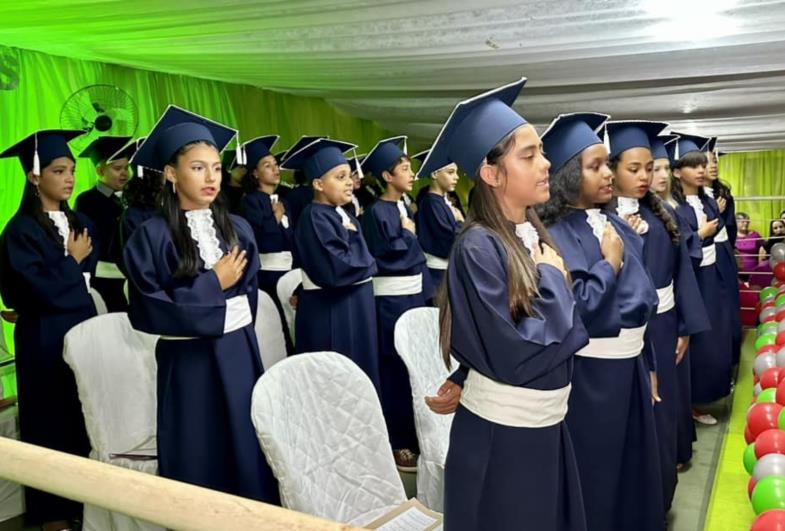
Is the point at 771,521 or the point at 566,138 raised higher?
the point at 566,138

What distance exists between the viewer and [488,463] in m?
1.67

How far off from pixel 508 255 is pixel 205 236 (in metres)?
1.24

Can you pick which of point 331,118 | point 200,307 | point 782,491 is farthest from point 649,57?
point 331,118

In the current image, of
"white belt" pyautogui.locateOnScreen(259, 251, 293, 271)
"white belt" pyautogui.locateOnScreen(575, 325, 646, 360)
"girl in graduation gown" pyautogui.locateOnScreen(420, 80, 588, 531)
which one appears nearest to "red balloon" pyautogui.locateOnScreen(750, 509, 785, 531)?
"white belt" pyautogui.locateOnScreen(575, 325, 646, 360)

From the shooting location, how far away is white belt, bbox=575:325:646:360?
2.26 m

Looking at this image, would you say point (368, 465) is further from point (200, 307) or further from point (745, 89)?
point (745, 89)

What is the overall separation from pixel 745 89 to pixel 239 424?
13.5ft

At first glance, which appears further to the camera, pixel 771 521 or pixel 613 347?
pixel 613 347

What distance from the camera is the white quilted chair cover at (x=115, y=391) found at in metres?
2.36

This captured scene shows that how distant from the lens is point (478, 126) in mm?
1742

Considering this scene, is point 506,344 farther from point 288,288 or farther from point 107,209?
point 107,209

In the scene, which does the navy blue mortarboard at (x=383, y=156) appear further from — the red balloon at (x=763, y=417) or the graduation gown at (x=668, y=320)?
the red balloon at (x=763, y=417)

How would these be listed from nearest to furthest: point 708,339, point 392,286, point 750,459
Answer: point 750,459 → point 392,286 → point 708,339

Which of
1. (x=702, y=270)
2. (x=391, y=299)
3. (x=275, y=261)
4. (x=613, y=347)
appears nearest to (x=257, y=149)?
(x=275, y=261)
